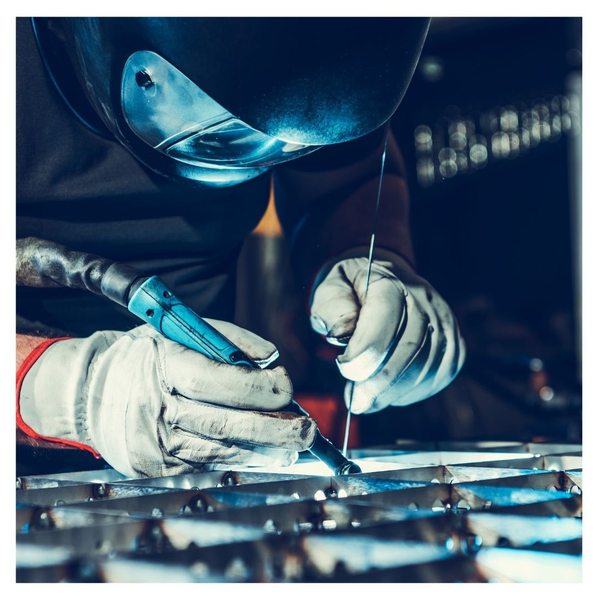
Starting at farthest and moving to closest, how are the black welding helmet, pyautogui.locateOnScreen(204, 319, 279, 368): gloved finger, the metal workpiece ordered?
pyautogui.locateOnScreen(204, 319, 279, 368): gloved finger → the black welding helmet → the metal workpiece

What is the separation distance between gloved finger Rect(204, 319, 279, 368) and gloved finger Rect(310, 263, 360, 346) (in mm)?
86

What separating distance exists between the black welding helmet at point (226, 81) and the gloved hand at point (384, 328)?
178 mm

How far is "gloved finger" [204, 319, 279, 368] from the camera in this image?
2.49 feet

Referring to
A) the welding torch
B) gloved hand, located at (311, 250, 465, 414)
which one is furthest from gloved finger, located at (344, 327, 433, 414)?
the welding torch

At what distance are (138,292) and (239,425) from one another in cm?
17

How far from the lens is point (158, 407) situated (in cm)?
70

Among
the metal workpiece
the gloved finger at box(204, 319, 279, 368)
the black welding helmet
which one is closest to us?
the metal workpiece

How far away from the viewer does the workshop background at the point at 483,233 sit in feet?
2.78

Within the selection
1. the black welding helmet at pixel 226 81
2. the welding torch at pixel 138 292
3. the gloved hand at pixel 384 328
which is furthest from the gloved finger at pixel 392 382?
the black welding helmet at pixel 226 81

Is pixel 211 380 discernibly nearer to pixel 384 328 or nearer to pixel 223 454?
pixel 223 454

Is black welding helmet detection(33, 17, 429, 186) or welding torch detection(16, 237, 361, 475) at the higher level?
black welding helmet detection(33, 17, 429, 186)

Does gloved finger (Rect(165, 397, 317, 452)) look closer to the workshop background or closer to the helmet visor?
the workshop background

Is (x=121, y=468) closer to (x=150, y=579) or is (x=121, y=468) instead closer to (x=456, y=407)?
(x=150, y=579)

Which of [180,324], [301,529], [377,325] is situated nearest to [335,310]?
[377,325]
